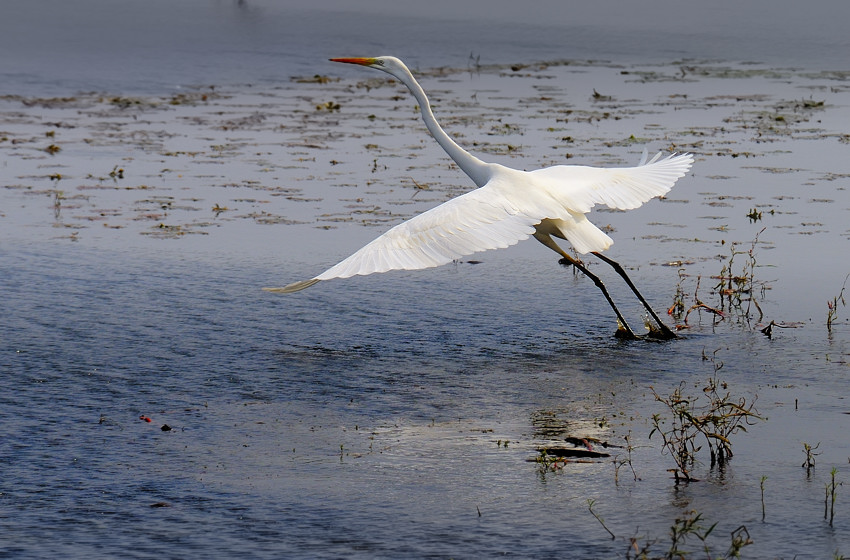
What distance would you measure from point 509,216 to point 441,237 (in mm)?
567

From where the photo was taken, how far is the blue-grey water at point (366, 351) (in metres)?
4.80

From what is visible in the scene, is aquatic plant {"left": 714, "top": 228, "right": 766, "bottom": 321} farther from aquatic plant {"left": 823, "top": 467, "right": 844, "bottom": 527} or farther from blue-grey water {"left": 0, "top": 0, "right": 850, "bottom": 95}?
blue-grey water {"left": 0, "top": 0, "right": 850, "bottom": 95}

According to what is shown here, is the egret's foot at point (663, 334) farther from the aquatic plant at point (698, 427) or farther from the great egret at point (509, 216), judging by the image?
the aquatic plant at point (698, 427)

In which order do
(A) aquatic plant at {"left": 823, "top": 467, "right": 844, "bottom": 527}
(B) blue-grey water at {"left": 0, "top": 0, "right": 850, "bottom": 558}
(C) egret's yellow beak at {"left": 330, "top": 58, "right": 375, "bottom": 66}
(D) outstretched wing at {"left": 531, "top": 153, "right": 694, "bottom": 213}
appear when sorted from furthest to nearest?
(C) egret's yellow beak at {"left": 330, "top": 58, "right": 375, "bottom": 66}
(D) outstretched wing at {"left": 531, "top": 153, "right": 694, "bottom": 213}
(B) blue-grey water at {"left": 0, "top": 0, "right": 850, "bottom": 558}
(A) aquatic plant at {"left": 823, "top": 467, "right": 844, "bottom": 527}

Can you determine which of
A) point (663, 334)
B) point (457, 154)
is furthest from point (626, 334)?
point (457, 154)

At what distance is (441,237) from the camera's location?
6902 mm

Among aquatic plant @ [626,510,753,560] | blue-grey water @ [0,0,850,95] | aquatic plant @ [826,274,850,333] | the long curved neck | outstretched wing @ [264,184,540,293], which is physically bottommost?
aquatic plant @ [626,510,753,560]

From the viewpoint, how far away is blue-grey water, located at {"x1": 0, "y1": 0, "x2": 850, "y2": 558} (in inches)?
189

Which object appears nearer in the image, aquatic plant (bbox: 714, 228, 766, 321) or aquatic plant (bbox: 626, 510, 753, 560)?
aquatic plant (bbox: 626, 510, 753, 560)

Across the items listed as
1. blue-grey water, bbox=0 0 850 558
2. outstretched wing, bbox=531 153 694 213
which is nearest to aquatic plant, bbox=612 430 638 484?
blue-grey water, bbox=0 0 850 558

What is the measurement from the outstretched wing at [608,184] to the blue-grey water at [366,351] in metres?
0.69

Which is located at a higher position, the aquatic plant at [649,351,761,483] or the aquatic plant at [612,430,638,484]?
the aquatic plant at [649,351,761,483]

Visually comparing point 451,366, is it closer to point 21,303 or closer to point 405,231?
point 405,231

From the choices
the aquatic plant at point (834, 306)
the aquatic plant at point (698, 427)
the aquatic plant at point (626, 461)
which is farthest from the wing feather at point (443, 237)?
the aquatic plant at point (834, 306)
